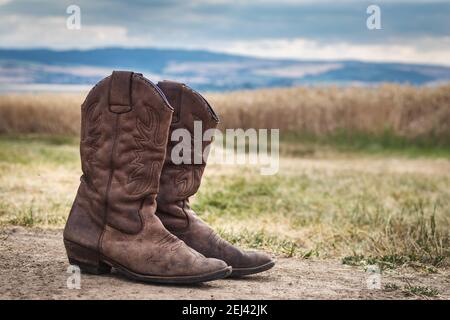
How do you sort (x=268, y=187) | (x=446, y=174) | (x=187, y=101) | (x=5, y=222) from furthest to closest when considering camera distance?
(x=446, y=174)
(x=268, y=187)
(x=5, y=222)
(x=187, y=101)

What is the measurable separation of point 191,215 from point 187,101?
0.57 meters

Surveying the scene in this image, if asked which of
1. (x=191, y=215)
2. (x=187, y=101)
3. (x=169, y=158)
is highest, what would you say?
(x=187, y=101)

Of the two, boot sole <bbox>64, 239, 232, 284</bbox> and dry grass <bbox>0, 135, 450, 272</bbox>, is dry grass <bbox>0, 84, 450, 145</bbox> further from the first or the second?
boot sole <bbox>64, 239, 232, 284</bbox>

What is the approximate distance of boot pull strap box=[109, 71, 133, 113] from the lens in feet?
10.9

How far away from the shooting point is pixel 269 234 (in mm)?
5781

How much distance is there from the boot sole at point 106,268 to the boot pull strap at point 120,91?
0.67m

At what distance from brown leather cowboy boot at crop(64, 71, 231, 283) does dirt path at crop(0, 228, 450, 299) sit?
0.10m

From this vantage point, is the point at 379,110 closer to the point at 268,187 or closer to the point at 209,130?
the point at 268,187

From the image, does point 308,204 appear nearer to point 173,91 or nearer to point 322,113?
point 173,91

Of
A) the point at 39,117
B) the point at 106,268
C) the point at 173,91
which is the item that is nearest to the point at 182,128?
the point at 173,91

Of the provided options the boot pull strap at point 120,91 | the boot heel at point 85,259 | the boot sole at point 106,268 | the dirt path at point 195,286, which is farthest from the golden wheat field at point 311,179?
the boot pull strap at point 120,91

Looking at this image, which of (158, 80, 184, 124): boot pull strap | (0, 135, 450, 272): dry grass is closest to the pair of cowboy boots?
(158, 80, 184, 124): boot pull strap

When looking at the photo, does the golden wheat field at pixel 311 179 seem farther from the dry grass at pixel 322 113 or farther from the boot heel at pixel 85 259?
the boot heel at pixel 85 259
